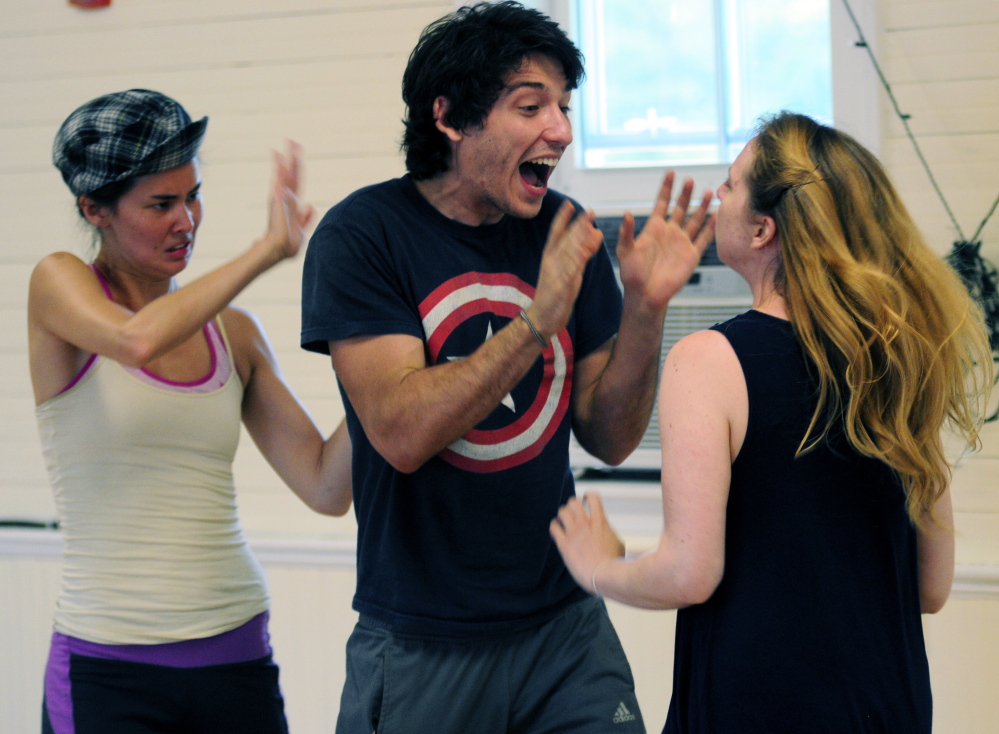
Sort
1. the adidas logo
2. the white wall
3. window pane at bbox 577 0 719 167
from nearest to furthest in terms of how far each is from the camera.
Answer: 1. the adidas logo
2. the white wall
3. window pane at bbox 577 0 719 167

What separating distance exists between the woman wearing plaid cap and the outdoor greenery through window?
138 cm

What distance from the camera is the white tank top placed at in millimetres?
1653

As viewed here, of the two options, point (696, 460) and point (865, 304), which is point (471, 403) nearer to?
point (696, 460)

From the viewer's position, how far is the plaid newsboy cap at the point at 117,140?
167 cm

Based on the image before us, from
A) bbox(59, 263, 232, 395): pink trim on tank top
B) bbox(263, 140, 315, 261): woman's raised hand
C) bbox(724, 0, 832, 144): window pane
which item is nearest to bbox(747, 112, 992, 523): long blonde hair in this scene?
bbox(263, 140, 315, 261): woman's raised hand

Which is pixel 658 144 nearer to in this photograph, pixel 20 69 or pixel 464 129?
pixel 464 129

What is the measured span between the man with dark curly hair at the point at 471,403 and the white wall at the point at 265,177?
1.09m

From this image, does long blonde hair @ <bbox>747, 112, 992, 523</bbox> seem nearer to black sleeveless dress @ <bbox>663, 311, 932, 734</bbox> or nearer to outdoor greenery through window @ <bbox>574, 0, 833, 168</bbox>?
black sleeveless dress @ <bbox>663, 311, 932, 734</bbox>

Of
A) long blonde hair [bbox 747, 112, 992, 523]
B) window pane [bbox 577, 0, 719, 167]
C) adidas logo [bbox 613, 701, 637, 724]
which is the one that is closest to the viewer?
long blonde hair [bbox 747, 112, 992, 523]

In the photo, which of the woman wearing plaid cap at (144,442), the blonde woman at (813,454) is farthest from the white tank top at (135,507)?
the blonde woman at (813,454)

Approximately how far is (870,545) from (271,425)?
1.10 meters

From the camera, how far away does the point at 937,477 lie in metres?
1.24

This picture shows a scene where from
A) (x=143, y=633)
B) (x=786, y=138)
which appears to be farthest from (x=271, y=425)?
(x=786, y=138)

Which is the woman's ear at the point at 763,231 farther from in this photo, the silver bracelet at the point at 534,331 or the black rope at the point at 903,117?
the black rope at the point at 903,117
